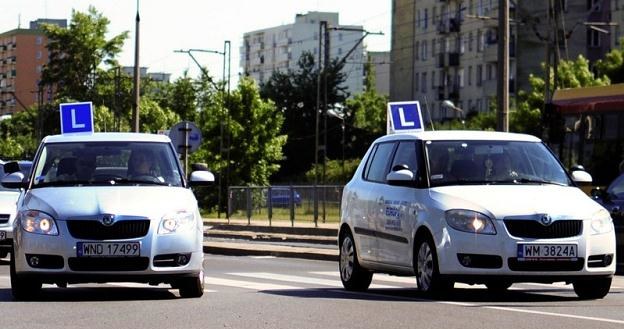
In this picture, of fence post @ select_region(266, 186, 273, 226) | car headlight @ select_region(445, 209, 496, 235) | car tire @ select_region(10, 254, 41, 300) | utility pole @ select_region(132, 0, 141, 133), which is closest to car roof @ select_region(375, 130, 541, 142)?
car headlight @ select_region(445, 209, 496, 235)

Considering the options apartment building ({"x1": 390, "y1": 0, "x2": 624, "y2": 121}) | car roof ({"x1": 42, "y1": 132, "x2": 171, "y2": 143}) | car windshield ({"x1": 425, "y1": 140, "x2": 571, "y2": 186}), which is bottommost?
car windshield ({"x1": 425, "y1": 140, "x2": 571, "y2": 186})

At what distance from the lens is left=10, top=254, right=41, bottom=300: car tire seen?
14469 mm

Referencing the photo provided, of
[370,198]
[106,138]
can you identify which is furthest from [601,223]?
[106,138]

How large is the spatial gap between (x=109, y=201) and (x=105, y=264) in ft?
1.92

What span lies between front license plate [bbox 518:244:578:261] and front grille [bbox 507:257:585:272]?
0.13 ft

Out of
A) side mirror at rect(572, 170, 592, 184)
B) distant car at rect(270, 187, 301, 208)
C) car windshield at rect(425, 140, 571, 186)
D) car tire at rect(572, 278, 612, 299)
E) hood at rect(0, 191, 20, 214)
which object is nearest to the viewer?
car tire at rect(572, 278, 612, 299)

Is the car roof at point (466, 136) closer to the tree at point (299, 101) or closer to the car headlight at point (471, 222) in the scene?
the car headlight at point (471, 222)

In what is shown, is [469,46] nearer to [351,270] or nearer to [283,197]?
[283,197]

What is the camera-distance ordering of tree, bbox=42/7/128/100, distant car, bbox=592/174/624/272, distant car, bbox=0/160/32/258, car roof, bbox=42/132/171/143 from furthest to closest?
1. tree, bbox=42/7/128/100
2. distant car, bbox=0/160/32/258
3. distant car, bbox=592/174/624/272
4. car roof, bbox=42/132/171/143

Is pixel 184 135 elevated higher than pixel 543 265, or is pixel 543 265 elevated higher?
pixel 184 135

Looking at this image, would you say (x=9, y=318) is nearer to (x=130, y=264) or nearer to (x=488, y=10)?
(x=130, y=264)

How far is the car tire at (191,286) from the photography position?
48.3ft

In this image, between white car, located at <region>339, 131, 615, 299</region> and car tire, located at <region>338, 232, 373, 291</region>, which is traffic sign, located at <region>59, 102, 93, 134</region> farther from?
white car, located at <region>339, 131, 615, 299</region>

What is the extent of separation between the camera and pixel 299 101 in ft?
404
